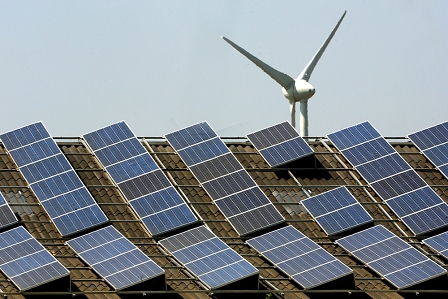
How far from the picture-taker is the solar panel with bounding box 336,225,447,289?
2255 inches

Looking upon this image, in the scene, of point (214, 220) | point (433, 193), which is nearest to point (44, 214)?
point (214, 220)

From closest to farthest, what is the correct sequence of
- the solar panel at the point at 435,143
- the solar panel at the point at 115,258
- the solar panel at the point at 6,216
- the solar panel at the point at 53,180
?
1. the solar panel at the point at 115,258
2. the solar panel at the point at 6,216
3. the solar panel at the point at 53,180
4. the solar panel at the point at 435,143

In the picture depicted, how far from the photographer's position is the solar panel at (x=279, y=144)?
2631 inches

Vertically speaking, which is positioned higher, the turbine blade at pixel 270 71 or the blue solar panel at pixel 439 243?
the turbine blade at pixel 270 71

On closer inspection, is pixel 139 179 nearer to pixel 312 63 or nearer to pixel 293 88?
pixel 293 88

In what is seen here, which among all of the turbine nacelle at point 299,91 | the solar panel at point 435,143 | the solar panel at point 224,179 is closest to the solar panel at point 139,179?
the solar panel at point 224,179

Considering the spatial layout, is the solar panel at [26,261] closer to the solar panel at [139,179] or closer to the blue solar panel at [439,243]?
the solar panel at [139,179]

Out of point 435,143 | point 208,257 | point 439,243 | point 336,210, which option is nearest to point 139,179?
point 208,257

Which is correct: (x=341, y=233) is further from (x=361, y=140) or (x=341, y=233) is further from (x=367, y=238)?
(x=361, y=140)

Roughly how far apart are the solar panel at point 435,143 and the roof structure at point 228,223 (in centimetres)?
48

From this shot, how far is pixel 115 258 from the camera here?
5694 centimetres

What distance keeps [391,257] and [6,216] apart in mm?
17346

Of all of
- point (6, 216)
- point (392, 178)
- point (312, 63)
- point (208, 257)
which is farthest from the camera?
point (312, 63)

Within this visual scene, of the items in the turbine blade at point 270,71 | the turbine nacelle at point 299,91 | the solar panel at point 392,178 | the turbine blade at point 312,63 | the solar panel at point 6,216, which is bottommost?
the solar panel at point 6,216
